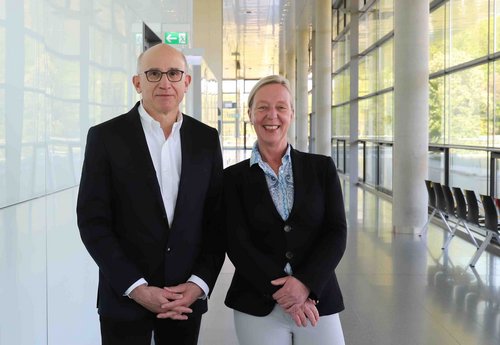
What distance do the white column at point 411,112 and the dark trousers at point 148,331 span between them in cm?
859

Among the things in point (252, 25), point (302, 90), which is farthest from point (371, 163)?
point (252, 25)

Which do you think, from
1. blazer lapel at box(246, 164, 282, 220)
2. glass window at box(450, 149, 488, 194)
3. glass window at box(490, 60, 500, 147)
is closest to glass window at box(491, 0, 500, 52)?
glass window at box(490, 60, 500, 147)

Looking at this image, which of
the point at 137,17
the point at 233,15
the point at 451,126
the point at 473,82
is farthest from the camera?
the point at 233,15

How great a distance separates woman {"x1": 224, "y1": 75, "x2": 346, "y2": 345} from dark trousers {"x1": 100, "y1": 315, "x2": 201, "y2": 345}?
17cm

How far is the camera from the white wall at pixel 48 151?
2086 mm

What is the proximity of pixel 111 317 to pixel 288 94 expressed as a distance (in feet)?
3.29

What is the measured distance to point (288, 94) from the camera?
2.17m

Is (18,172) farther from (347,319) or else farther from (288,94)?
(347,319)

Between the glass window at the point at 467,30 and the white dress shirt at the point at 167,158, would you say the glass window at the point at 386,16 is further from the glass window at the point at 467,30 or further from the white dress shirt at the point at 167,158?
the white dress shirt at the point at 167,158

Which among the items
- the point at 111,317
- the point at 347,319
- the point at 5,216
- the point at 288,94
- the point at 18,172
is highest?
the point at 288,94

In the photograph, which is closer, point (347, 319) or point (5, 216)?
point (5, 216)

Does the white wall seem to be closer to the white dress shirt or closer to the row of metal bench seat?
the white dress shirt

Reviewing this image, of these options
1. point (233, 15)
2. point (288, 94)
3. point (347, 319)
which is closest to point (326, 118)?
point (233, 15)

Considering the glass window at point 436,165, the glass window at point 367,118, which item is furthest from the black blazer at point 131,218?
the glass window at point 367,118
